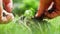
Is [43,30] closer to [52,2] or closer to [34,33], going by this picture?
[34,33]

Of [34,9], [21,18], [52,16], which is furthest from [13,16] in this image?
[52,16]

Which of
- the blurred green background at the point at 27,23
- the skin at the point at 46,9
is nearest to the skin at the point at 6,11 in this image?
the blurred green background at the point at 27,23

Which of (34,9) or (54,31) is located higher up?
(34,9)

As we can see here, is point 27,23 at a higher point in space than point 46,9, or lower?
lower

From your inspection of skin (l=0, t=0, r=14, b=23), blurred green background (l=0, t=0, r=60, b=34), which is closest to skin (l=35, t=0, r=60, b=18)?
blurred green background (l=0, t=0, r=60, b=34)

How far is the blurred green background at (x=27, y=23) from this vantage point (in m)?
1.83

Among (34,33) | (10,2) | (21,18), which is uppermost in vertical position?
(10,2)

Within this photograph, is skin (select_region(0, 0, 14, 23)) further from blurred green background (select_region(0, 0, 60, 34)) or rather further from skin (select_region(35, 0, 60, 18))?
skin (select_region(35, 0, 60, 18))

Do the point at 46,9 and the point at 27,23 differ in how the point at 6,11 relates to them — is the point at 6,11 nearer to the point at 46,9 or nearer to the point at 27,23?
the point at 27,23

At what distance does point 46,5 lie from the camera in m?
1.86

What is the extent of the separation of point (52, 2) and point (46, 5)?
5 centimetres

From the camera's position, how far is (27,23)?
184 cm

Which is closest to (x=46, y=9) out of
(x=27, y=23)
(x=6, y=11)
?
(x=27, y=23)

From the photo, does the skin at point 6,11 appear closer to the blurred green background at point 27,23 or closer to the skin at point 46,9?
the blurred green background at point 27,23
